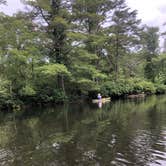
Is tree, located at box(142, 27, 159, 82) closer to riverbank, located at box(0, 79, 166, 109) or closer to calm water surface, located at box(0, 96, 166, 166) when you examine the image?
riverbank, located at box(0, 79, 166, 109)

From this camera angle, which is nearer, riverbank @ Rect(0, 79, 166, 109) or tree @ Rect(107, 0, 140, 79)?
riverbank @ Rect(0, 79, 166, 109)

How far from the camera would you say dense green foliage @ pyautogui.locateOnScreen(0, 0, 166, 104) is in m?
26.2

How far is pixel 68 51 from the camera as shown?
30906mm

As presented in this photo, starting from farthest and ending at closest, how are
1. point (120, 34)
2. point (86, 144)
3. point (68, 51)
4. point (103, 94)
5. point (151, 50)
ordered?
point (151, 50) → point (120, 34) → point (103, 94) → point (68, 51) → point (86, 144)

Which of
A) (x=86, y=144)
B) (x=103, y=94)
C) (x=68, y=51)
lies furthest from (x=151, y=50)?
(x=86, y=144)

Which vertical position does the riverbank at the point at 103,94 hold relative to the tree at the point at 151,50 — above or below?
below

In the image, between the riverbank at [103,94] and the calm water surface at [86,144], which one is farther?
the riverbank at [103,94]

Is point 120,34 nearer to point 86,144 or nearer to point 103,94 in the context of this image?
point 103,94

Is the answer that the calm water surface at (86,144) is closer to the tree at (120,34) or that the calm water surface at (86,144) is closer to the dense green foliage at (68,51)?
the dense green foliage at (68,51)

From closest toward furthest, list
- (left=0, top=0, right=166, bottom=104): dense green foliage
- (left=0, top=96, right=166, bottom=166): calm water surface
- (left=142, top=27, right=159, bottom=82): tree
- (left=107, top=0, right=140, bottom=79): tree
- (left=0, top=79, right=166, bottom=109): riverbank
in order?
1. (left=0, top=96, right=166, bottom=166): calm water surface
2. (left=0, top=79, right=166, bottom=109): riverbank
3. (left=0, top=0, right=166, bottom=104): dense green foliage
4. (left=107, top=0, right=140, bottom=79): tree
5. (left=142, top=27, right=159, bottom=82): tree

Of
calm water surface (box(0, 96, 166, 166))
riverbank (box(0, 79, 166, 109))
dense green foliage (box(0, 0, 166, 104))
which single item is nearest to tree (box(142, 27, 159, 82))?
riverbank (box(0, 79, 166, 109))

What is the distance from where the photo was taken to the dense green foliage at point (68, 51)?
26.2m

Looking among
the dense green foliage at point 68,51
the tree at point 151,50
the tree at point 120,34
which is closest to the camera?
the dense green foliage at point 68,51

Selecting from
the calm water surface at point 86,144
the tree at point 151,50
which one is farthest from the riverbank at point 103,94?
the calm water surface at point 86,144
